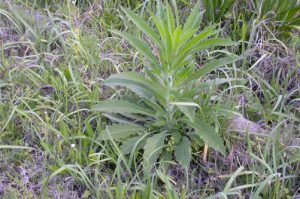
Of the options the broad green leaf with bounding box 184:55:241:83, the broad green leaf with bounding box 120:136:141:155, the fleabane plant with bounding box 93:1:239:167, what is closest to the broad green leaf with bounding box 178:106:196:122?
the fleabane plant with bounding box 93:1:239:167

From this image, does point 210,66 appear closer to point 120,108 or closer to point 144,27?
point 144,27

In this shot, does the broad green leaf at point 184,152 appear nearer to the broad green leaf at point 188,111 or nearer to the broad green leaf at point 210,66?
the broad green leaf at point 188,111

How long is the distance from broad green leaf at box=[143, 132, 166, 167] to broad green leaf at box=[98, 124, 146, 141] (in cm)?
11

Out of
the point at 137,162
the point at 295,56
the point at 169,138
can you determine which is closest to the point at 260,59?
the point at 295,56

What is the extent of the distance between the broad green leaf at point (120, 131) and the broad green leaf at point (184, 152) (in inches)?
7.9

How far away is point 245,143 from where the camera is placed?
7.94 feet

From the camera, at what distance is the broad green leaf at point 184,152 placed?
7.33ft

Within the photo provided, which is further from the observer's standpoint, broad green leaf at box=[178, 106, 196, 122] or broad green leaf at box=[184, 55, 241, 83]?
broad green leaf at box=[184, 55, 241, 83]

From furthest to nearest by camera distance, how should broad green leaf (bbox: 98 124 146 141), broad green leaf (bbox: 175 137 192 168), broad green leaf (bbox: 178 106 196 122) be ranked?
1. broad green leaf (bbox: 98 124 146 141)
2. broad green leaf (bbox: 175 137 192 168)
3. broad green leaf (bbox: 178 106 196 122)

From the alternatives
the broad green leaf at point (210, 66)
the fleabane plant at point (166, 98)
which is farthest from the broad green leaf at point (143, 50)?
the broad green leaf at point (210, 66)

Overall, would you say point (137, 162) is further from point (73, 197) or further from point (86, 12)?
point (86, 12)

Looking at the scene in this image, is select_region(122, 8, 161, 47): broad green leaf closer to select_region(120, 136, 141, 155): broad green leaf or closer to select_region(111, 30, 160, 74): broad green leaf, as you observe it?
select_region(111, 30, 160, 74): broad green leaf

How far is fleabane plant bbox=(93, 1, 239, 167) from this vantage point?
2.19 meters

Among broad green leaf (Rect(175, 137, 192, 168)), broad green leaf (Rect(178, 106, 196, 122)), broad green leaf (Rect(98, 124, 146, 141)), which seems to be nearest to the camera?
broad green leaf (Rect(178, 106, 196, 122))
